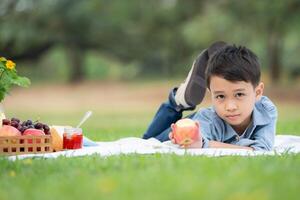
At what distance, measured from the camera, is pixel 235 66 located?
529 cm

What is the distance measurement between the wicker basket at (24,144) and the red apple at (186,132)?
1.05 meters

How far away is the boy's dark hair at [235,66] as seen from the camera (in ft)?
17.2

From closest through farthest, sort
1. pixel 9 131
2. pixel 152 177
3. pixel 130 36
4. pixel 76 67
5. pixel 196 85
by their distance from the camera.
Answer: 1. pixel 152 177
2. pixel 9 131
3. pixel 196 85
4. pixel 130 36
5. pixel 76 67

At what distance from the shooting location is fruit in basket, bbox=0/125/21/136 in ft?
16.9

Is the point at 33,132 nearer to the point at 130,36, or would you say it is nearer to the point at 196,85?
the point at 196,85

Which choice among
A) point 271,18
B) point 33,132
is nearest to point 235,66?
point 33,132

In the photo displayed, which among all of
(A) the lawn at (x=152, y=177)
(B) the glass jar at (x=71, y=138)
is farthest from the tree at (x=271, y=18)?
(A) the lawn at (x=152, y=177)

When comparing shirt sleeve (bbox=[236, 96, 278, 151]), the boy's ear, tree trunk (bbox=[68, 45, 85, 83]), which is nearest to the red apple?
shirt sleeve (bbox=[236, 96, 278, 151])

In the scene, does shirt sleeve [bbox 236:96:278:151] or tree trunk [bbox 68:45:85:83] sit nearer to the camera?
shirt sleeve [bbox 236:96:278:151]

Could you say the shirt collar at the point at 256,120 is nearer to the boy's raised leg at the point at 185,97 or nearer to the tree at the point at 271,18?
the boy's raised leg at the point at 185,97

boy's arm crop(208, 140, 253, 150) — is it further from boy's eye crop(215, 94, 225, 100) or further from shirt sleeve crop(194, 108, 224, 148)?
boy's eye crop(215, 94, 225, 100)

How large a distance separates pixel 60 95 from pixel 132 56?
4.67m

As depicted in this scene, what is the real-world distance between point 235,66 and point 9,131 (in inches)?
77.5

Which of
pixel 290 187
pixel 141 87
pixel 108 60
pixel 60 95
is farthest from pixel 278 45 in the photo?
pixel 290 187
